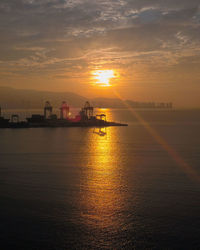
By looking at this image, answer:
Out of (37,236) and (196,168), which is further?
(196,168)

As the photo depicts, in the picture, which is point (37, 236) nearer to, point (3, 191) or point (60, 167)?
point (3, 191)

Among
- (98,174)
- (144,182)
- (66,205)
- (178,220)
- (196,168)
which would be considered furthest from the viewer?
(196,168)

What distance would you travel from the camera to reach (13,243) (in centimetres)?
1477

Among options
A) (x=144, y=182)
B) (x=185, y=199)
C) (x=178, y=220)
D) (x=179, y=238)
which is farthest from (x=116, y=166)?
(x=179, y=238)

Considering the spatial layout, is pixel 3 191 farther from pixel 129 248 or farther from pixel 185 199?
pixel 185 199

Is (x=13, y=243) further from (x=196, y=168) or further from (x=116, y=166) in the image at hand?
(x=196, y=168)

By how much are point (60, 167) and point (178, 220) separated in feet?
66.3

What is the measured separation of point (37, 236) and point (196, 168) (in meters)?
24.7

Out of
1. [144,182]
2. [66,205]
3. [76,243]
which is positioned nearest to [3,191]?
[66,205]

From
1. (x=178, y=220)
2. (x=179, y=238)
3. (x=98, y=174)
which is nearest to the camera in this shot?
(x=179, y=238)

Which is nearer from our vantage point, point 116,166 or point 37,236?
point 37,236

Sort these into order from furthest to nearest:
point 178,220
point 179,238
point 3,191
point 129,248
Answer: point 3,191 → point 178,220 → point 179,238 → point 129,248

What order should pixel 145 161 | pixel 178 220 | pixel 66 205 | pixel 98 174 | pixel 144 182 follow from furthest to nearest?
pixel 145 161 < pixel 98 174 < pixel 144 182 < pixel 66 205 < pixel 178 220

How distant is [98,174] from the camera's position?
30.8 metres
